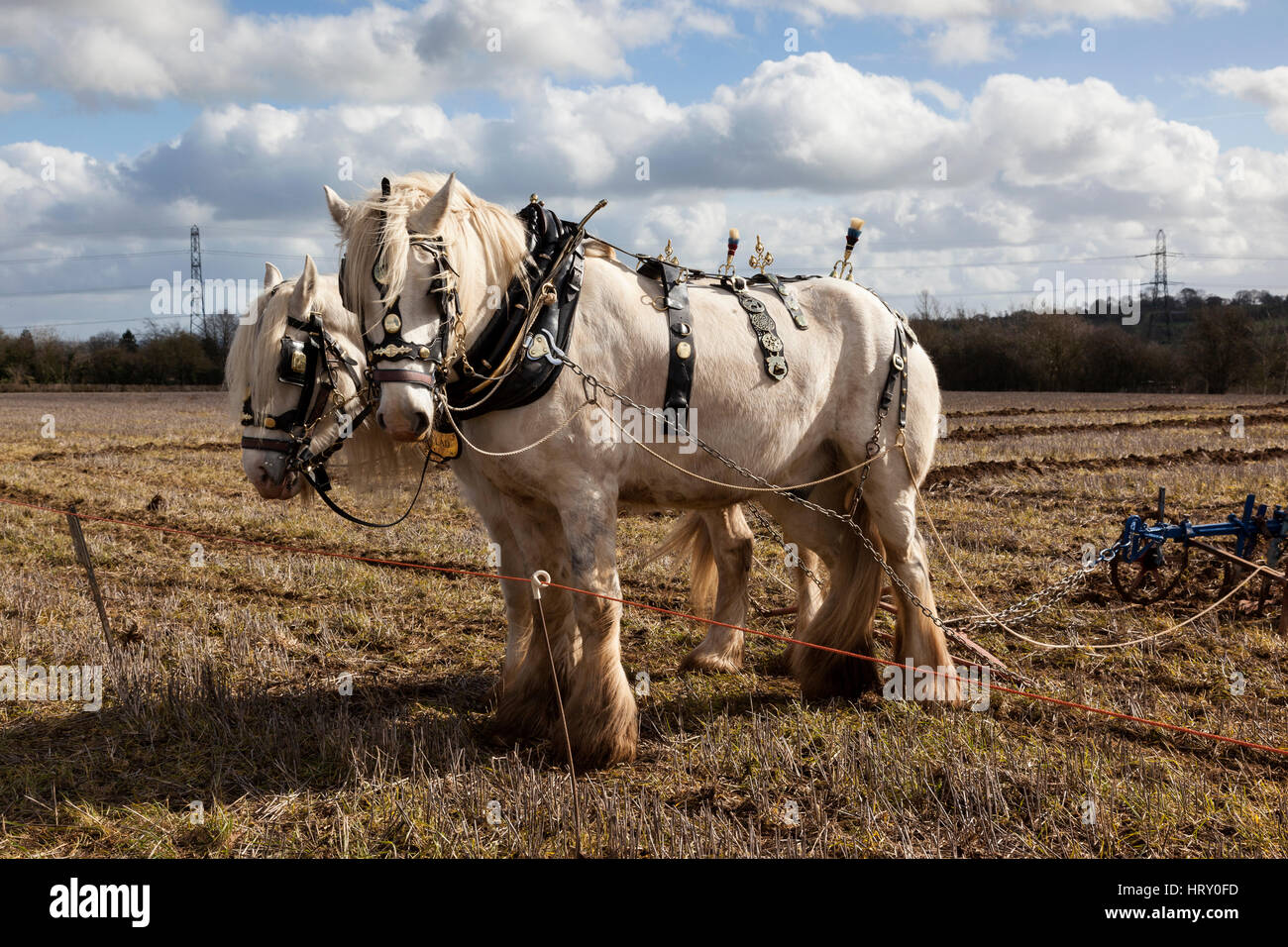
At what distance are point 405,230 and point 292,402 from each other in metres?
1.12

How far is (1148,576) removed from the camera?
7.07 meters

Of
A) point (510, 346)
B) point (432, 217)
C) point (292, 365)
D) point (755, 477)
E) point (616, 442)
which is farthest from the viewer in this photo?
point (755, 477)

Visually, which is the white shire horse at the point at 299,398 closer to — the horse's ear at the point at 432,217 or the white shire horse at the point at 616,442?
the white shire horse at the point at 616,442

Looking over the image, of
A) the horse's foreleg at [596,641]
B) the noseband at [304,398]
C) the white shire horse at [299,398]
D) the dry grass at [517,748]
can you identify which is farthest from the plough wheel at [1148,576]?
the noseband at [304,398]

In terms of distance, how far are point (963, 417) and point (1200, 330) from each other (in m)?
26.7

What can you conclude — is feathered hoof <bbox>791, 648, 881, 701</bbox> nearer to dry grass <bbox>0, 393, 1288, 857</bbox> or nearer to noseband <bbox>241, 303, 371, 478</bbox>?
dry grass <bbox>0, 393, 1288, 857</bbox>

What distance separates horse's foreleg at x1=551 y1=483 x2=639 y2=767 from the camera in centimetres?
400

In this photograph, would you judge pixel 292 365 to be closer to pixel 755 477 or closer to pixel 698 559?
pixel 755 477

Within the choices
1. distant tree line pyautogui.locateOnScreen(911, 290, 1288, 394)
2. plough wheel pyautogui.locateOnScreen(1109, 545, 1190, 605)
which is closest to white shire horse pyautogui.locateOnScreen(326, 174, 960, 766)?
plough wheel pyautogui.locateOnScreen(1109, 545, 1190, 605)

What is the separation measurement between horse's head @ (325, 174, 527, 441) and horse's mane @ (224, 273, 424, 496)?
0.66 m

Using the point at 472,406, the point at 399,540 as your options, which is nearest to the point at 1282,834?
the point at 472,406

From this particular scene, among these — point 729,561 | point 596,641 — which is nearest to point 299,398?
point 596,641

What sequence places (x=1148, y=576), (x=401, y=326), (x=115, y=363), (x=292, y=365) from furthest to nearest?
(x=115, y=363) < (x=1148, y=576) < (x=292, y=365) < (x=401, y=326)
